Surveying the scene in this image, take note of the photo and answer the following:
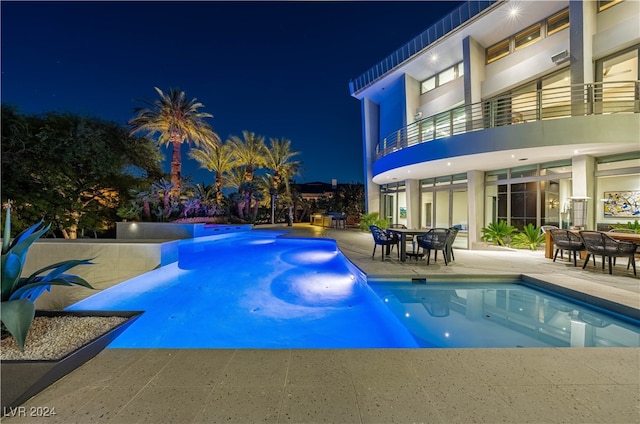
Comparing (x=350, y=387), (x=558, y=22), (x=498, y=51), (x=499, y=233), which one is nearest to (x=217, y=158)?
(x=498, y=51)

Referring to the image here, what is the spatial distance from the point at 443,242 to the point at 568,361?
14.8 feet

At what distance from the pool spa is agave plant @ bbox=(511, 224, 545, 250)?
506 centimetres

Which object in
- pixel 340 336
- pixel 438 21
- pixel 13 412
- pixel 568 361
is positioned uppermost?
pixel 438 21

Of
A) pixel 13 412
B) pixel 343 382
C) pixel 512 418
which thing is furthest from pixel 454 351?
pixel 13 412

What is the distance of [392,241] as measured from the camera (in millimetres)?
7648

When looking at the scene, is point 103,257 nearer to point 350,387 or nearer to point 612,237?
point 350,387

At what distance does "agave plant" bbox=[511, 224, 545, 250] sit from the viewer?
9320 mm

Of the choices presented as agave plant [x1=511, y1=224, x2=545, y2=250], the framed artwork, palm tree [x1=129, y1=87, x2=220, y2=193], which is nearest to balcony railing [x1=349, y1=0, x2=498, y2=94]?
the framed artwork

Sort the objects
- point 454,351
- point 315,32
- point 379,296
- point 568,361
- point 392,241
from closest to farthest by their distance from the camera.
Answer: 1. point 568,361
2. point 454,351
3. point 379,296
4. point 392,241
5. point 315,32

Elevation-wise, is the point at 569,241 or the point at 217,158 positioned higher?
the point at 217,158

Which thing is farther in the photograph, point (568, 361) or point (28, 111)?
point (28, 111)

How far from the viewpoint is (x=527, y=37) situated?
11242 mm

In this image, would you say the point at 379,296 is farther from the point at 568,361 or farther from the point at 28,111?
the point at 28,111

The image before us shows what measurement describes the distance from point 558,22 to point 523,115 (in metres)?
4.96
